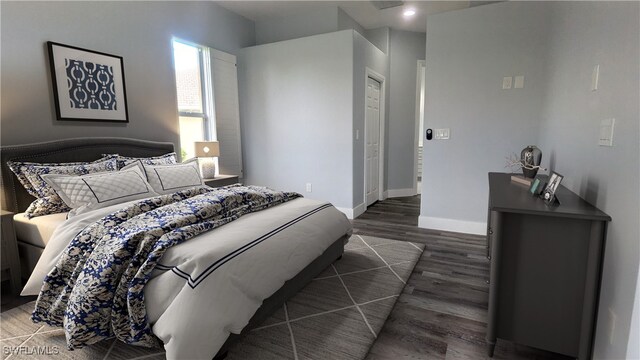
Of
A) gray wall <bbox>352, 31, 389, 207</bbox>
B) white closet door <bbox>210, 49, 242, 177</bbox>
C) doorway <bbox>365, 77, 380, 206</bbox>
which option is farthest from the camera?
doorway <bbox>365, 77, 380, 206</bbox>

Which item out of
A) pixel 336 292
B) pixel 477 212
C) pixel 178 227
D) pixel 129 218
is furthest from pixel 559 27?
pixel 129 218

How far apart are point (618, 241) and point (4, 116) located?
3.84 meters

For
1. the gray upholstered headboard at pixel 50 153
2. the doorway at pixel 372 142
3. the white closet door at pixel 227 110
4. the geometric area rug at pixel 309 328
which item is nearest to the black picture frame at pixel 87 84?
the gray upholstered headboard at pixel 50 153

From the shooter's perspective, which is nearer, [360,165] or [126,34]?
[126,34]

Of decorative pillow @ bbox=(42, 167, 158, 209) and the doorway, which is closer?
decorative pillow @ bbox=(42, 167, 158, 209)

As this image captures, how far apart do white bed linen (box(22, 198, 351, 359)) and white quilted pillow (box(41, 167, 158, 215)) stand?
25cm

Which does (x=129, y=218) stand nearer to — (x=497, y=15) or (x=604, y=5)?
(x=604, y=5)

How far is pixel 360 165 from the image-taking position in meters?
4.57

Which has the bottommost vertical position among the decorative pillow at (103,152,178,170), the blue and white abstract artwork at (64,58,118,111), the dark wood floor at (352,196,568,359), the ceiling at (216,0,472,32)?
the dark wood floor at (352,196,568,359)

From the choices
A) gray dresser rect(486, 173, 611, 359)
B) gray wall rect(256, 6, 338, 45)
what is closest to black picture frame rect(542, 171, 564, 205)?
gray dresser rect(486, 173, 611, 359)

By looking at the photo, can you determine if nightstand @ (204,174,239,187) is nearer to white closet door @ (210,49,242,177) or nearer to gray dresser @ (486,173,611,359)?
white closet door @ (210,49,242,177)

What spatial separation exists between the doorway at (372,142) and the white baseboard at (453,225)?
3.61 ft

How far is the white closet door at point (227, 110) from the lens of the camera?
14.4 feet

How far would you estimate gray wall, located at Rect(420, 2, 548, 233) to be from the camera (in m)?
3.24
